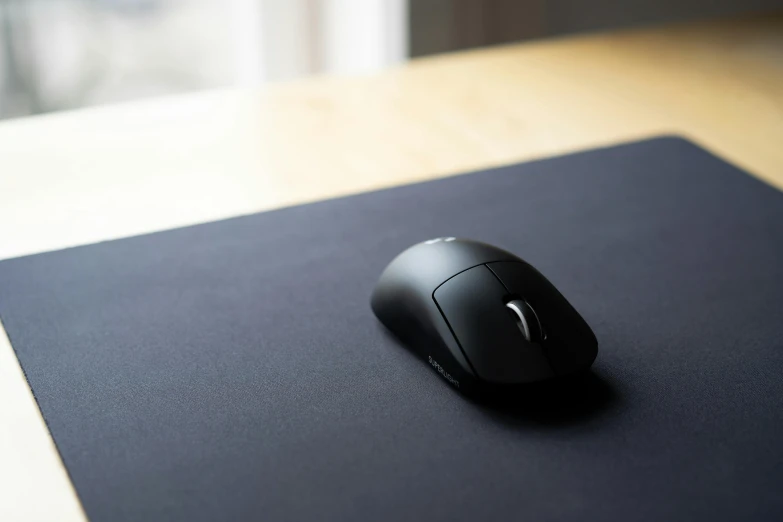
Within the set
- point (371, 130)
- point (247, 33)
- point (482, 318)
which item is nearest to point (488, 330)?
point (482, 318)

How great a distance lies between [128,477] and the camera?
0.56 meters

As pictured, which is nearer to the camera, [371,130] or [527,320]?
[527,320]

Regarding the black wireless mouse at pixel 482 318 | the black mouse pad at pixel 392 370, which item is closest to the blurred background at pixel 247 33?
the black mouse pad at pixel 392 370

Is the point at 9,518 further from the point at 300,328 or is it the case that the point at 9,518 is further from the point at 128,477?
the point at 300,328

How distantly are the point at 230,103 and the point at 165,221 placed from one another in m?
0.30

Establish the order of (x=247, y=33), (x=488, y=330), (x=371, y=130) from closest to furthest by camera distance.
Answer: (x=488, y=330)
(x=371, y=130)
(x=247, y=33)

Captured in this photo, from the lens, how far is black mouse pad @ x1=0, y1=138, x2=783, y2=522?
545 mm

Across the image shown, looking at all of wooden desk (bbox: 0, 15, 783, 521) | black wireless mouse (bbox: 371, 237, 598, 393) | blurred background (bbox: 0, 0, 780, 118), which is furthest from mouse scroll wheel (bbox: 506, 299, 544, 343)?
blurred background (bbox: 0, 0, 780, 118)

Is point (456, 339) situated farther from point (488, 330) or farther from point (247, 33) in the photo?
point (247, 33)

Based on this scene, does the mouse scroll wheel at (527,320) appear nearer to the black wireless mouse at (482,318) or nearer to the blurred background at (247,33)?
the black wireless mouse at (482,318)

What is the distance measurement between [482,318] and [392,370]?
81 mm

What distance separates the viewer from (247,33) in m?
1.91

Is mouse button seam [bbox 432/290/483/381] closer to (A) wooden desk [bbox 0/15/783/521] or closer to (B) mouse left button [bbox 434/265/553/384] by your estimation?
(B) mouse left button [bbox 434/265/553/384]

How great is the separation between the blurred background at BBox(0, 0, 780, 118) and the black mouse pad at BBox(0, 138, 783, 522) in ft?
3.16
